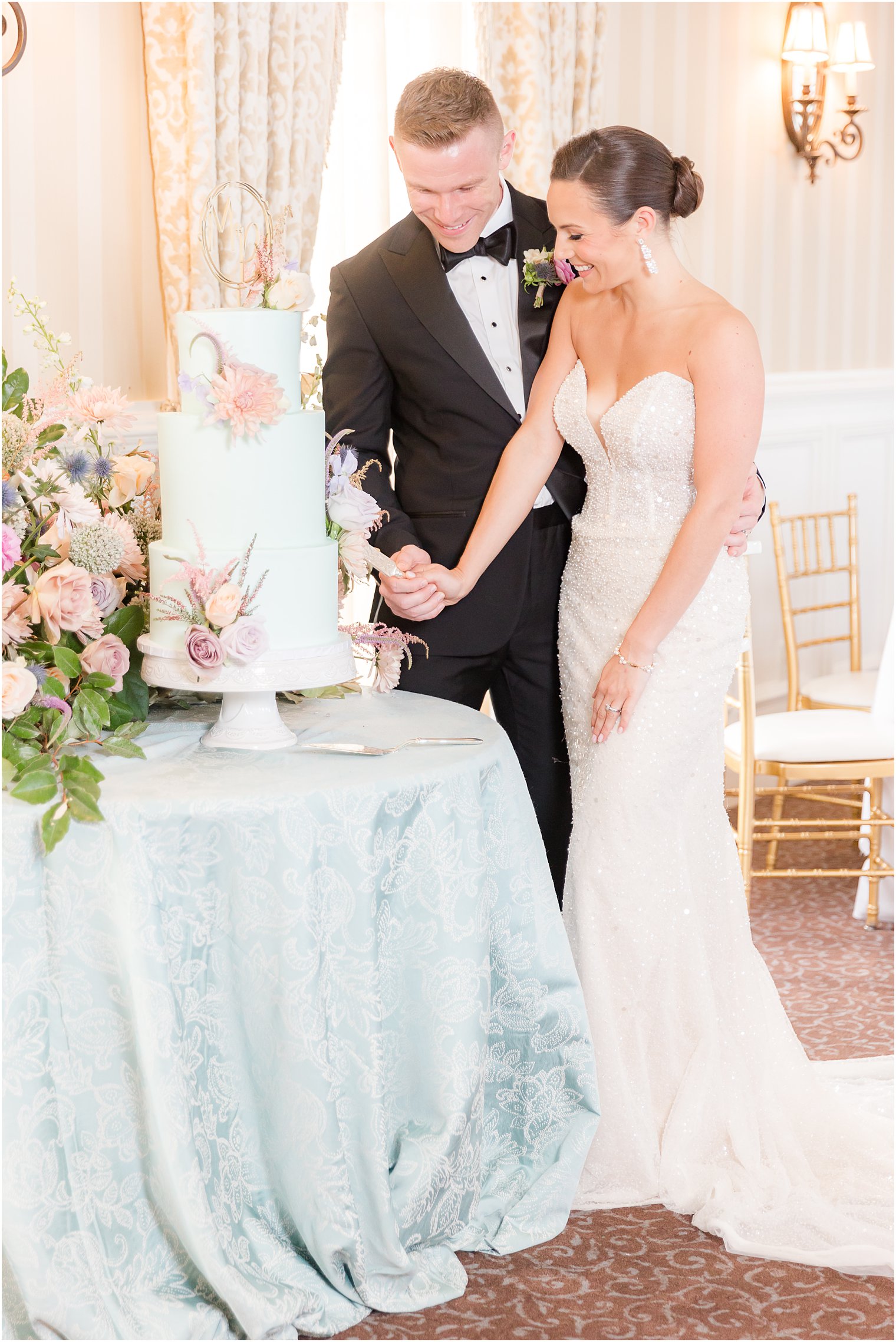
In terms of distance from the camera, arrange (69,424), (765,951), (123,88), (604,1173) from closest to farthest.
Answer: (69,424) → (604,1173) → (123,88) → (765,951)

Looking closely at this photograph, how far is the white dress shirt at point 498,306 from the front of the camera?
2.79 meters

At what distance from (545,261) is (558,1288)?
1925 mm

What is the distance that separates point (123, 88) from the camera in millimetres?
3494

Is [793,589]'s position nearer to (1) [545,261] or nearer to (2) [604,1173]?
(1) [545,261]

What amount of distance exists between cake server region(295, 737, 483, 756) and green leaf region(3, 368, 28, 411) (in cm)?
69

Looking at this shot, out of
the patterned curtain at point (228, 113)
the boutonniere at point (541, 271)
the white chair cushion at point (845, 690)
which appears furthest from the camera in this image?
the white chair cushion at point (845, 690)

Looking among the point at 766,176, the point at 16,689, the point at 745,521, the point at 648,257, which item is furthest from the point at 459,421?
the point at 766,176

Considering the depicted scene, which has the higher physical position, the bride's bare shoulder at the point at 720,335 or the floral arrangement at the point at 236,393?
the bride's bare shoulder at the point at 720,335

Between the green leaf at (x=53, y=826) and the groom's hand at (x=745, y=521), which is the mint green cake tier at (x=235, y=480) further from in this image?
the groom's hand at (x=745, y=521)

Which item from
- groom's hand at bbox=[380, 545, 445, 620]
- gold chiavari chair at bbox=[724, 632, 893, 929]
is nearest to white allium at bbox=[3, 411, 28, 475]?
groom's hand at bbox=[380, 545, 445, 620]

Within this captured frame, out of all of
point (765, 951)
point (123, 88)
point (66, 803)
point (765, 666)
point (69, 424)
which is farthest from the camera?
point (765, 666)

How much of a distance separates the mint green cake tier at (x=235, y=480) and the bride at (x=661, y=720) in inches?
25.3

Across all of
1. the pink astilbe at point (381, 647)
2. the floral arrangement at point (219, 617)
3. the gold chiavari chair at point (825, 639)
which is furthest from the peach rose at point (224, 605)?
the gold chiavari chair at point (825, 639)

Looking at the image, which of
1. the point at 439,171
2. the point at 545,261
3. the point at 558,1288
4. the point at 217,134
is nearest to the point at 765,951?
the point at 558,1288
